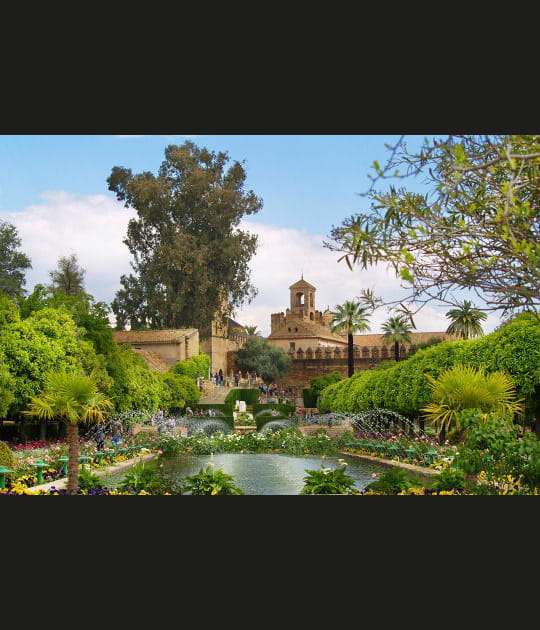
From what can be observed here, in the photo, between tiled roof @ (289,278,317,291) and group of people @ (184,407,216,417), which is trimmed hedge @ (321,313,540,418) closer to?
group of people @ (184,407,216,417)

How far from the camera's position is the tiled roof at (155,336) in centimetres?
2758

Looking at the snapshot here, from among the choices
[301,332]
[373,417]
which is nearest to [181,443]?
[373,417]

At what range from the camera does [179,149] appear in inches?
1184

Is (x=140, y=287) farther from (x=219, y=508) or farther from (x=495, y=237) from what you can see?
(x=495, y=237)

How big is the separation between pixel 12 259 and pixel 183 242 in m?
7.39

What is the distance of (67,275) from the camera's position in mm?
31906

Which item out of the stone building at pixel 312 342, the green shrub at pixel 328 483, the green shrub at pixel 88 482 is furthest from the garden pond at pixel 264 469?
the stone building at pixel 312 342

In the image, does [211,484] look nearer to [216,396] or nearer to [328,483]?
[328,483]

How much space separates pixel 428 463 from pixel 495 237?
7.85 meters

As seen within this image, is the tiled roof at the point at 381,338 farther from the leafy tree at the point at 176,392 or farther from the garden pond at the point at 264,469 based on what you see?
the garden pond at the point at 264,469

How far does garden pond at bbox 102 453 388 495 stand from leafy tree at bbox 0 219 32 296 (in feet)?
53.4

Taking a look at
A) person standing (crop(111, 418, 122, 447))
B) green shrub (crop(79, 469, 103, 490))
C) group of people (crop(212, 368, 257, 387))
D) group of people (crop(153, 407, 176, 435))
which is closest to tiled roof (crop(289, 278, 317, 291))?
group of people (crop(212, 368, 257, 387))

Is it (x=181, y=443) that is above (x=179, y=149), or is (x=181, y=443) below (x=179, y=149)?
below

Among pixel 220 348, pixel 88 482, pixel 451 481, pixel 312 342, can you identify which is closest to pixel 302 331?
pixel 312 342
